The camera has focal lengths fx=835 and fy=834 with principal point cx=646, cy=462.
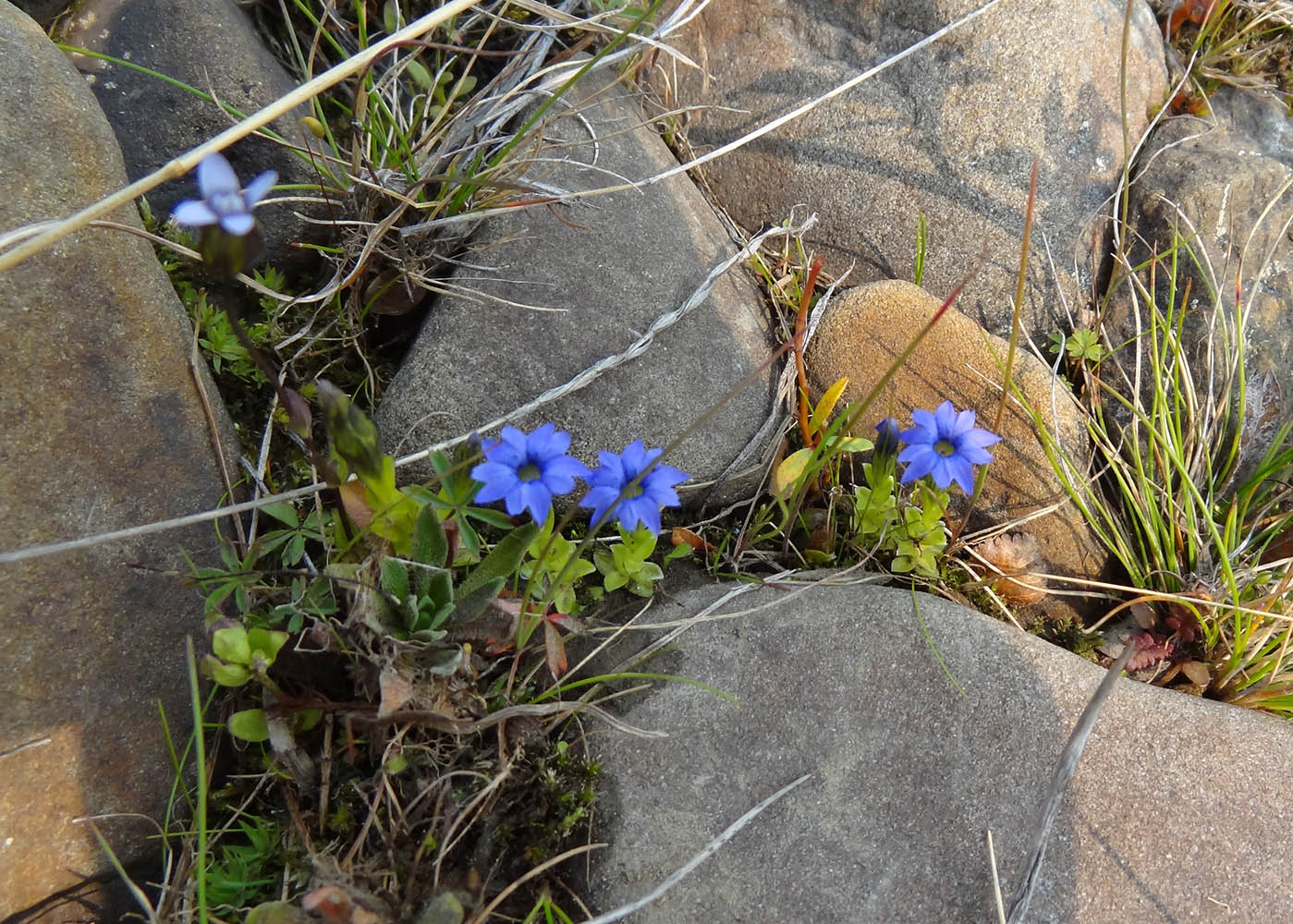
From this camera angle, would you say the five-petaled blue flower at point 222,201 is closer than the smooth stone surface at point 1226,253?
Yes

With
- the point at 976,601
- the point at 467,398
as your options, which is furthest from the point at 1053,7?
the point at 467,398

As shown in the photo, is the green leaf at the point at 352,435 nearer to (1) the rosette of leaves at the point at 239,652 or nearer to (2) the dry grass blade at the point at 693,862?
(1) the rosette of leaves at the point at 239,652

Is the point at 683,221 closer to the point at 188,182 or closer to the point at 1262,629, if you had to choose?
the point at 188,182

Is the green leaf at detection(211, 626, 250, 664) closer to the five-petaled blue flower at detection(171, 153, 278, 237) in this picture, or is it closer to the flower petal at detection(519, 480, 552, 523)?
the flower petal at detection(519, 480, 552, 523)

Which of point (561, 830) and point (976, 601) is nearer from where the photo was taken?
point (561, 830)

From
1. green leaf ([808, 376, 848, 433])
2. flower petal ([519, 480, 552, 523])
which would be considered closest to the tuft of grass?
green leaf ([808, 376, 848, 433])

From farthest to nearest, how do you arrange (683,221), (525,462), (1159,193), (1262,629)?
(1159,193)
(683,221)
(1262,629)
(525,462)

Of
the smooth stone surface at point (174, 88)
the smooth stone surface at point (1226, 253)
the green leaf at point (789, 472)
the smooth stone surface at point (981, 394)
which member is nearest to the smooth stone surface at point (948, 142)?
the smooth stone surface at point (1226, 253)
